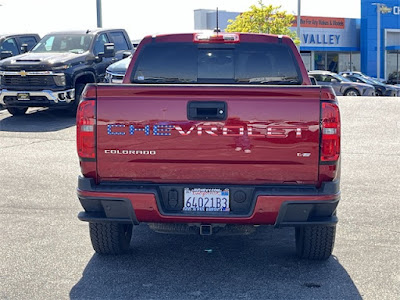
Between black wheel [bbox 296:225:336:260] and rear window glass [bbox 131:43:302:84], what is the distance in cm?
144

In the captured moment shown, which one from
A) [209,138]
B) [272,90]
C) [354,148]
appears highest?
[272,90]

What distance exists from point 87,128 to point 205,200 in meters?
1.02

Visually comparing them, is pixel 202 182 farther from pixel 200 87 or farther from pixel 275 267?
pixel 275 267

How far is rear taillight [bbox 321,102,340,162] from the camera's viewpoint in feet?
17.0

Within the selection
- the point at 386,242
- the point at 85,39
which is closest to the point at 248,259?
the point at 386,242

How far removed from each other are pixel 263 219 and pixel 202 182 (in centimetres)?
53

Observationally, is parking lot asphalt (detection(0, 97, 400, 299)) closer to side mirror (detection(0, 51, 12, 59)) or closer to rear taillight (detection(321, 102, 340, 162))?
rear taillight (detection(321, 102, 340, 162))

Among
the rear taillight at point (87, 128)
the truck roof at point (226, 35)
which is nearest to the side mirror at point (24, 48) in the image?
the truck roof at point (226, 35)

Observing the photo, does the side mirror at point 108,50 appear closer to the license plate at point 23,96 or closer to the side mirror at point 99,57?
the side mirror at point 99,57

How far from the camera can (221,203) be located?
537 centimetres

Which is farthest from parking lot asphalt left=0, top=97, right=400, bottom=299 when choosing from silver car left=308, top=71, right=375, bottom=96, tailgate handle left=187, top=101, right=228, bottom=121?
silver car left=308, top=71, right=375, bottom=96

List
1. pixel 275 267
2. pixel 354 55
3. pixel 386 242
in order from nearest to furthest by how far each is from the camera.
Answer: pixel 275 267
pixel 386 242
pixel 354 55

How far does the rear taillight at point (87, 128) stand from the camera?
17.4ft

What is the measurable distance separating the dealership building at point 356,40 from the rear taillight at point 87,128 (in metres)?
57.8
